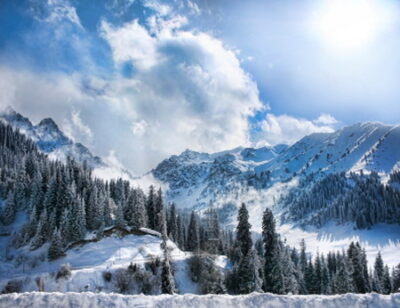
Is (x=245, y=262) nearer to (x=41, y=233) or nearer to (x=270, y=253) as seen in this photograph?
(x=270, y=253)

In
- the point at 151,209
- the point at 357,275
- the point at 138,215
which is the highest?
the point at 151,209

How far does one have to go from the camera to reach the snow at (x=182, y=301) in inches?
519

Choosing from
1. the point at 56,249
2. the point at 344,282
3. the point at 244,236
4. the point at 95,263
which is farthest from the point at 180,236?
the point at 344,282

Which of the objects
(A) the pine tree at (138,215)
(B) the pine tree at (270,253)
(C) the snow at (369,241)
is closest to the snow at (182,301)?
(B) the pine tree at (270,253)

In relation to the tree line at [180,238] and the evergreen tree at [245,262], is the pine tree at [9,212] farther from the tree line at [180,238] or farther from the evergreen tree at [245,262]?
the evergreen tree at [245,262]

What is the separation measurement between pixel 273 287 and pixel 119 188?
282ft

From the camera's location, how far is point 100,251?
6638 cm

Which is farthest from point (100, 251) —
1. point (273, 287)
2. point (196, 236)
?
point (273, 287)

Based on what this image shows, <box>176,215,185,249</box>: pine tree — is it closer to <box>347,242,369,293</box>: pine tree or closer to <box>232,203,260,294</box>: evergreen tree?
<box>232,203,260,294</box>: evergreen tree

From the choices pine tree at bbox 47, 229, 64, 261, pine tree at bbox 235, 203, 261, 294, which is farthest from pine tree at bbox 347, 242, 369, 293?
pine tree at bbox 47, 229, 64, 261

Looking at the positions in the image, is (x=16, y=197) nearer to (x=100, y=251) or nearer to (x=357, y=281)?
(x=100, y=251)

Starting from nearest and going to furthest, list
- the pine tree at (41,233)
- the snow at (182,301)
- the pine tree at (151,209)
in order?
the snow at (182,301)
the pine tree at (41,233)
the pine tree at (151,209)

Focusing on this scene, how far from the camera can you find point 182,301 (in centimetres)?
1363

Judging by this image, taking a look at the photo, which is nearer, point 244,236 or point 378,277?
point 244,236
